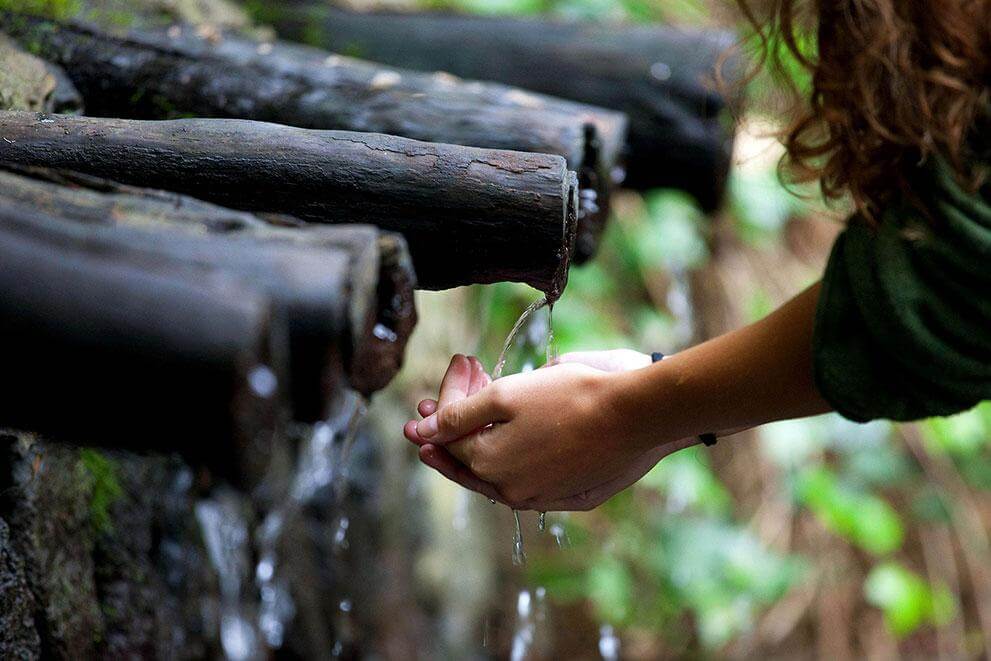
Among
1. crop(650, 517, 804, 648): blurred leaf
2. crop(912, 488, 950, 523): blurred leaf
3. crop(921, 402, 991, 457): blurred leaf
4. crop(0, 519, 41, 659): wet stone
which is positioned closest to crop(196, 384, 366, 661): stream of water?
crop(0, 519, 41, 659): wet stone

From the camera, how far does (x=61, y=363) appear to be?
2.21ft

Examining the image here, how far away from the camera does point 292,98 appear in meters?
1.61

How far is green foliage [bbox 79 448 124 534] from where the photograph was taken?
4.88 feet

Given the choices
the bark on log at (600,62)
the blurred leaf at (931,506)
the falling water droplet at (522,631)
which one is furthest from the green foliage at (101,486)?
the blurred leaf at (931,506)

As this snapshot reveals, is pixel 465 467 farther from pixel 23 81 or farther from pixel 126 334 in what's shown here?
pixel 23 81

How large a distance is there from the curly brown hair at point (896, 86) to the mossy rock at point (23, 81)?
1043 mm

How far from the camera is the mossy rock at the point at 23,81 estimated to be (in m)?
1.37

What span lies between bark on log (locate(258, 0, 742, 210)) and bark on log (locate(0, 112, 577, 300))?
133 centimetres

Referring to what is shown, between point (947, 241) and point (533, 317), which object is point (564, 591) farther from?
point (947, 241)

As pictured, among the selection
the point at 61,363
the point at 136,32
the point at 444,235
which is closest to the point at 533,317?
the point at 136,32

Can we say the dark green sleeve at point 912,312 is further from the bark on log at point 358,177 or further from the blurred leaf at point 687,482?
the blurred leaf at point 687,482

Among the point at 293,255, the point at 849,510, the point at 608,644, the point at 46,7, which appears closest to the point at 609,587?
the point at 608,644

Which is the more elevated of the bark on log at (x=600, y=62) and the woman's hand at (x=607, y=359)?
the woman's hand at (x=607, y=359)

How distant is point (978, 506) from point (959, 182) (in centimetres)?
366
